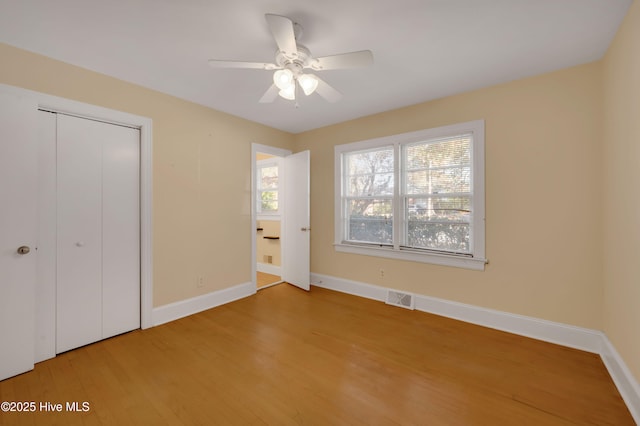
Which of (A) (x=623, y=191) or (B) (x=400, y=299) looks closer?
(A) (x=623, y=191)

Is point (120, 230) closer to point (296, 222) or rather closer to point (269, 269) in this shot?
point (296, 222)

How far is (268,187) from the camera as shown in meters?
5.34

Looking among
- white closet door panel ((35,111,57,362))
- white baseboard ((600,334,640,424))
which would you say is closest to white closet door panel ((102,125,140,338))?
white closet door panel ((35,111,57,362))

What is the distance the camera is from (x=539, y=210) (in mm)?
2621

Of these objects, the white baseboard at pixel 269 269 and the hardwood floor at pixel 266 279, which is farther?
the white baseboard at pixel 269 269

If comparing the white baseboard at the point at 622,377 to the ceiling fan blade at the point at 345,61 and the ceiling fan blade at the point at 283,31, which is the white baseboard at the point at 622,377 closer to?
the ceiling fan blade at the point at 345,61

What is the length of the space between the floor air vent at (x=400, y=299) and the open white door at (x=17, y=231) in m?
3.54

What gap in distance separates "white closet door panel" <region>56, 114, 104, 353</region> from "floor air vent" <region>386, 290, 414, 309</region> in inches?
127

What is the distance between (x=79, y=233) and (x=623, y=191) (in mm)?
4473

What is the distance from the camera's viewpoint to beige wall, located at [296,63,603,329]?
240cm

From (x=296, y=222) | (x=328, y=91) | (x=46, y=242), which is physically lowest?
(x=46, y=242)

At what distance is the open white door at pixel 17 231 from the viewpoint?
2002mm

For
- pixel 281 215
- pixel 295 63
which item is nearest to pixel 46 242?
pixel 295 63

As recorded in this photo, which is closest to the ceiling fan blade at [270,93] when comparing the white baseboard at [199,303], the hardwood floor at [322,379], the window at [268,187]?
the hardwood floor at [322,379]
